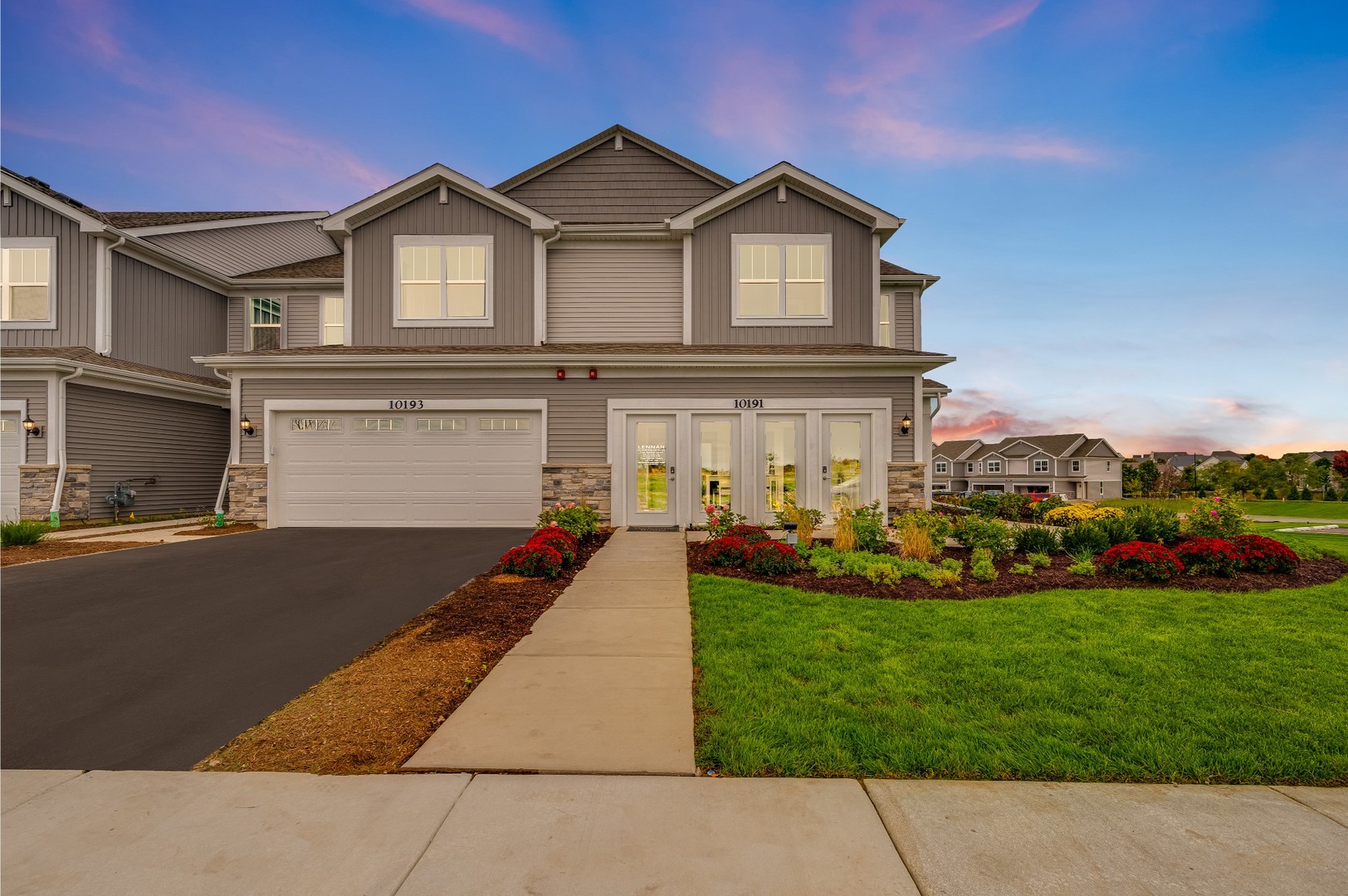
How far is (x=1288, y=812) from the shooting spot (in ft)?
8.35

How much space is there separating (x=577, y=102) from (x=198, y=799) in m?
21.2

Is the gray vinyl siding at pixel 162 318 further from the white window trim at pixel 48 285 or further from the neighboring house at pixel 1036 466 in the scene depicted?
the neighboring house at pixel 1036 466

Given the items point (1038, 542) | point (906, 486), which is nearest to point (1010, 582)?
point (1038, 542)

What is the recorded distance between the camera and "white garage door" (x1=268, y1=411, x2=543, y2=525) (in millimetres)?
12289

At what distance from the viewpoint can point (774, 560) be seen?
748 centimetres

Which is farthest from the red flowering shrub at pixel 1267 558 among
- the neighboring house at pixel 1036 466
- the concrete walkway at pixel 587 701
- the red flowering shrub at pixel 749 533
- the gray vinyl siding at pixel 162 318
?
the neighboring house at pixel 1036 466

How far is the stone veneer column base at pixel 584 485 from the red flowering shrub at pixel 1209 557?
964 cm

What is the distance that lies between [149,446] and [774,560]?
16.6 metres

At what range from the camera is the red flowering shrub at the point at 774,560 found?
295 inches

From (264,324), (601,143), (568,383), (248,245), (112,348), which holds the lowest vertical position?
(568,383)

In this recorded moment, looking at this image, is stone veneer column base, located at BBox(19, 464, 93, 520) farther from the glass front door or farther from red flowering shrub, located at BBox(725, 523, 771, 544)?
red flowering shrub, located at BBox(725, 523, 771, 544)

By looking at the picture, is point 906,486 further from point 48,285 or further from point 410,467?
point 48,285

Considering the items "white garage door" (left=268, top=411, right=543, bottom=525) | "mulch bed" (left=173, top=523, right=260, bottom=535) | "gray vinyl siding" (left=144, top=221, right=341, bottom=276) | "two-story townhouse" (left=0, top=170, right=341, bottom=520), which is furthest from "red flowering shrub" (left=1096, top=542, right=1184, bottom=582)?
"gray vinyl siding" (left=144, top=221, right=341, bottom=276)

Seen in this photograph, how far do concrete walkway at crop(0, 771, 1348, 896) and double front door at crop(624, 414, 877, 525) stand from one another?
9392mm
